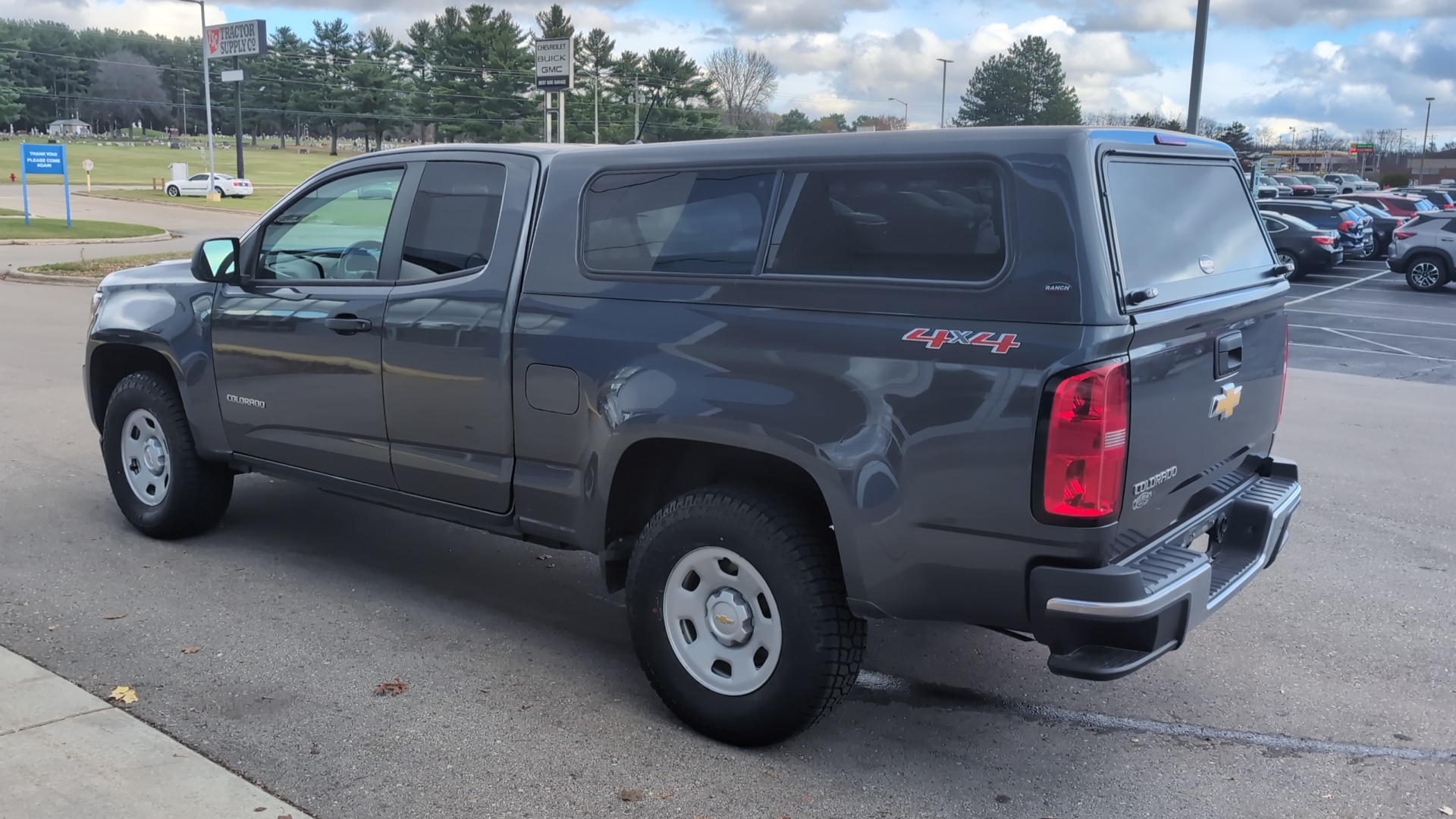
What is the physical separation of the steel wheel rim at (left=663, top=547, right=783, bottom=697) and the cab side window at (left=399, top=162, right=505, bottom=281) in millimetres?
1487

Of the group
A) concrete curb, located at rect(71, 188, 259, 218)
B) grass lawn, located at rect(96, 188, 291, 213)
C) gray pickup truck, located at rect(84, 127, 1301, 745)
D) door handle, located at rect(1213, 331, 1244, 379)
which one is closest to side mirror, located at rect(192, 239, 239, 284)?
gray pickup truck, located at rect(84, 127, 1301, 745)

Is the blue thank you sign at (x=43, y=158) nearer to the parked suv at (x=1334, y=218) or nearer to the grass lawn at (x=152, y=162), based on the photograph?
the grass lawn at (x=152, y=162)

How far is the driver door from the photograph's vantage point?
185 inches

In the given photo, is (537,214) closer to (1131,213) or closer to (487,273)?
(487,273)

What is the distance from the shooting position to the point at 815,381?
134 inches

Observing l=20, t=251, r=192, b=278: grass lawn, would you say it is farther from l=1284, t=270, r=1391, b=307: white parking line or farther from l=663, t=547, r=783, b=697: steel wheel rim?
l=1284, t=270, r=1391, b=307: white parking line

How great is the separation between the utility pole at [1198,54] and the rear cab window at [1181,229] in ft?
36.0

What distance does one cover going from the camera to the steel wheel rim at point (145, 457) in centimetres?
566

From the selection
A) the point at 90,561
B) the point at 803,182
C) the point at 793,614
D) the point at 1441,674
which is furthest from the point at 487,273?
the point at 1441,674

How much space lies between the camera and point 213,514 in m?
5.73

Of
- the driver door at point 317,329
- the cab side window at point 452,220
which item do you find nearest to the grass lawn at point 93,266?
the driver door at point 317,329

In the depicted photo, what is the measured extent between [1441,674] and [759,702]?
2.76 m

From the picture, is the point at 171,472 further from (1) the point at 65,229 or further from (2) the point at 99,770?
(1) the point at 65,229

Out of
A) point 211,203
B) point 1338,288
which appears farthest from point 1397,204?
point 211,203
